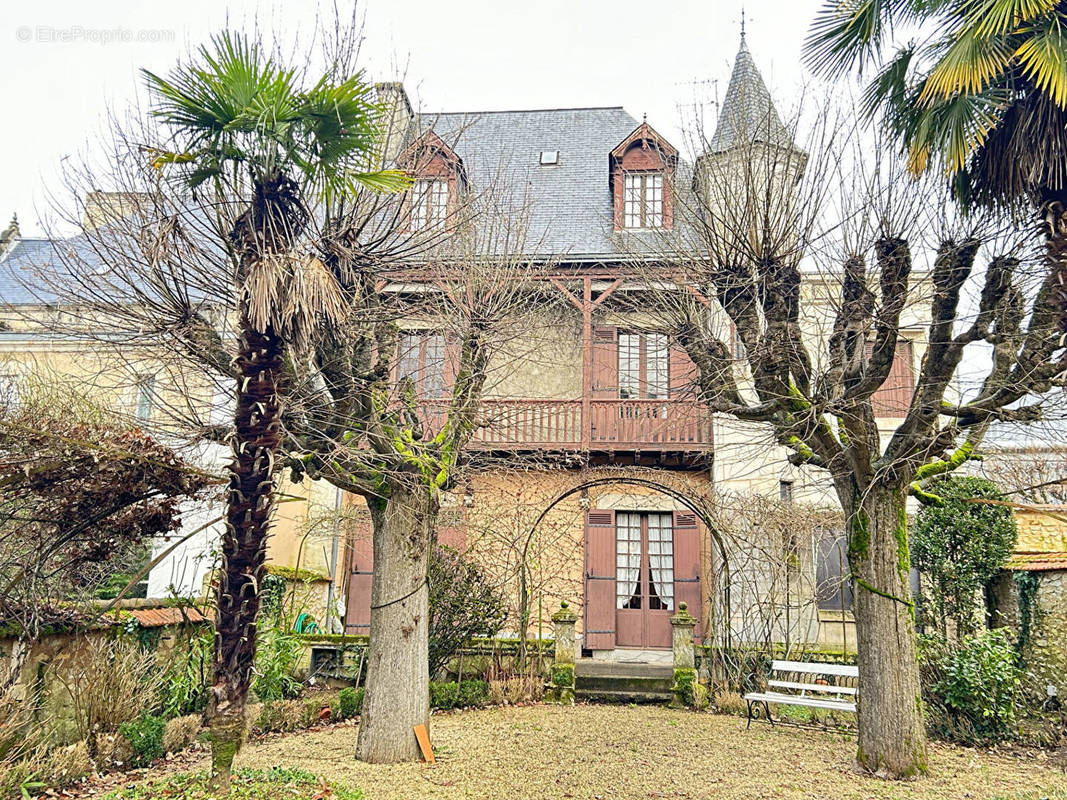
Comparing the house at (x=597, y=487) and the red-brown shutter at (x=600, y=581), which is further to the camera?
the red-brown shutter at (x=600, y=581)

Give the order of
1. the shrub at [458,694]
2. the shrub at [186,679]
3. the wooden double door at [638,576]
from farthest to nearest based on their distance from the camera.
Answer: the wooden double door at [638,576] → the shrub at [458,694] → the shrub at [186,679]

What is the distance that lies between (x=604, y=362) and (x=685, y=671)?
5.56 m

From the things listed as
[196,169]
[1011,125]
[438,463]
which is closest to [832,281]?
[1011,125]

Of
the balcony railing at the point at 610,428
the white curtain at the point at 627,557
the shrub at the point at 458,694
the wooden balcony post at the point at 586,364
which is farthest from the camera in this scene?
the white curtain at the point at 627,557

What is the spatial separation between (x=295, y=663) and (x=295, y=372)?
5281mm

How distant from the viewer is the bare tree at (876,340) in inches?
259

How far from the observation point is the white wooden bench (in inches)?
315

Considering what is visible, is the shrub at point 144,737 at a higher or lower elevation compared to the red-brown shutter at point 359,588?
lower

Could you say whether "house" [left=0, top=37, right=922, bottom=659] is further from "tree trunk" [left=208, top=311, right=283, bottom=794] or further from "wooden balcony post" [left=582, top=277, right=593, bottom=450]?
"tree trunk" [left=208, top=311, right=283, bottom=794]

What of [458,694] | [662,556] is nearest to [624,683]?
[458,694]

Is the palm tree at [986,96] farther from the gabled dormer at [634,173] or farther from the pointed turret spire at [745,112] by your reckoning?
the gabled dormer at [634,173]

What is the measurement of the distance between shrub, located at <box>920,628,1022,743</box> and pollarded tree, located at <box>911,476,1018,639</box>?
38 cm

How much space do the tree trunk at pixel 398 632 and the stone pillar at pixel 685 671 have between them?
165 inches

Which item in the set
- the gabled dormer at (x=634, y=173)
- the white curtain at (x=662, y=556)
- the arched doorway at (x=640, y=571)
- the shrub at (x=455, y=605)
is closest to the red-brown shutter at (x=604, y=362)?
the arched doorway at (x=640, y=571)
